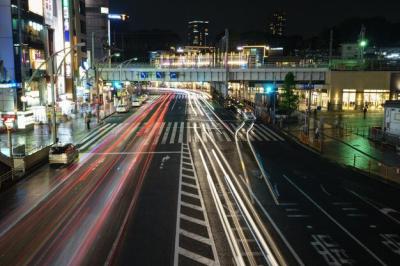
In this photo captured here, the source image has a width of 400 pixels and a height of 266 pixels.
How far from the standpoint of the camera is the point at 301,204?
20156mm

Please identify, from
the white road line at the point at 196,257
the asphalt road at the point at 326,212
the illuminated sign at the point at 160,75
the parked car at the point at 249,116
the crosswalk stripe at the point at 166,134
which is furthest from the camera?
the illuminated sign at the point at 160,75

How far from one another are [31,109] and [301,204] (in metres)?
42.3

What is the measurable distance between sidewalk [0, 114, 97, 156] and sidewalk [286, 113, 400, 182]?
21.8m

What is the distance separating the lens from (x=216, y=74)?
257 feet

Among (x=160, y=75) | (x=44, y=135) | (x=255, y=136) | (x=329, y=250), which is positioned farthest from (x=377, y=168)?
(x=160, y=75)

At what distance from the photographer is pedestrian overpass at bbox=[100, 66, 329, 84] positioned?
74.9 metres

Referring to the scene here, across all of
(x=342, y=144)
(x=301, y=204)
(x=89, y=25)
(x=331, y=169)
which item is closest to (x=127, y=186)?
(x=301, y=204)

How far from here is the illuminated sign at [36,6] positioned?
58263 mm

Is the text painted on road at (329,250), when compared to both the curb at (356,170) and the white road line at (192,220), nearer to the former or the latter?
the white road line at (192,220)

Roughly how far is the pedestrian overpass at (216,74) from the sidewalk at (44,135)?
84.8 feet

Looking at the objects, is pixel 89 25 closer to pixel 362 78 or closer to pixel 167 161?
pixel 362 78

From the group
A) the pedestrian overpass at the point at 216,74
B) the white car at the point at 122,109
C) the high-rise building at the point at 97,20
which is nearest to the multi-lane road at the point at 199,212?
the white car at the point at 122,109

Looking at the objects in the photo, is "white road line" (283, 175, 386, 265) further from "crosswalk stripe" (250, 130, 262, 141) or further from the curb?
"crosswalk stripe" (250, 130, 262, 141)

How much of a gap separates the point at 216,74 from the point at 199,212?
201ft
